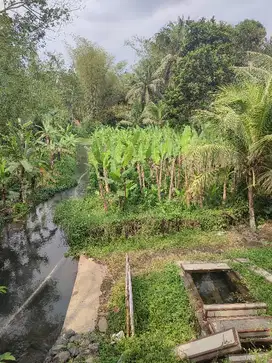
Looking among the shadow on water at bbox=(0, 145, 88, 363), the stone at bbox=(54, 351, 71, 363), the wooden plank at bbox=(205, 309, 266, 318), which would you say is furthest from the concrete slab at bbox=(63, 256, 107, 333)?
the wooden plank at bbox=(205, 309, 266, 318)

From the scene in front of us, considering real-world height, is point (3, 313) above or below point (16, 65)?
below

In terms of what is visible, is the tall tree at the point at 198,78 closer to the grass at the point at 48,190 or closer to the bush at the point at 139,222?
the grass at the point at 48,190

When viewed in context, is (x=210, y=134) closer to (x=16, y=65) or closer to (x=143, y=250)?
(x=143, y=250)

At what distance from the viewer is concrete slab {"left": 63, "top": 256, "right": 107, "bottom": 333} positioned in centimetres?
545

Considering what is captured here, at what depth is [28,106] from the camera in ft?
32.9

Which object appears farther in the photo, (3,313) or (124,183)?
(124,183)

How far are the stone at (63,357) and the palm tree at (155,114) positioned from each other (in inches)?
731

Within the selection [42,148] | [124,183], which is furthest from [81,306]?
[42,148]

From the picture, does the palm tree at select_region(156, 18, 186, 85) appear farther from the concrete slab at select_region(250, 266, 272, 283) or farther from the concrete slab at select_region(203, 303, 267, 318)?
the concrete slab at select_region(203, 303, 267, 318)

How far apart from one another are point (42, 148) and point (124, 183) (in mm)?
7786

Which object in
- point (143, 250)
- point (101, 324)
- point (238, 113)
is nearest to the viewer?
point (101, 324)

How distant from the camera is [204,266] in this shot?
6609 mm

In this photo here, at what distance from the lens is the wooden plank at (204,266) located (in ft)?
21.4

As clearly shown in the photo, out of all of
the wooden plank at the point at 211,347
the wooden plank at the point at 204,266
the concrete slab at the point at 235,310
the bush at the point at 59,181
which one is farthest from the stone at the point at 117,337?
the bush at the point at 59,181
